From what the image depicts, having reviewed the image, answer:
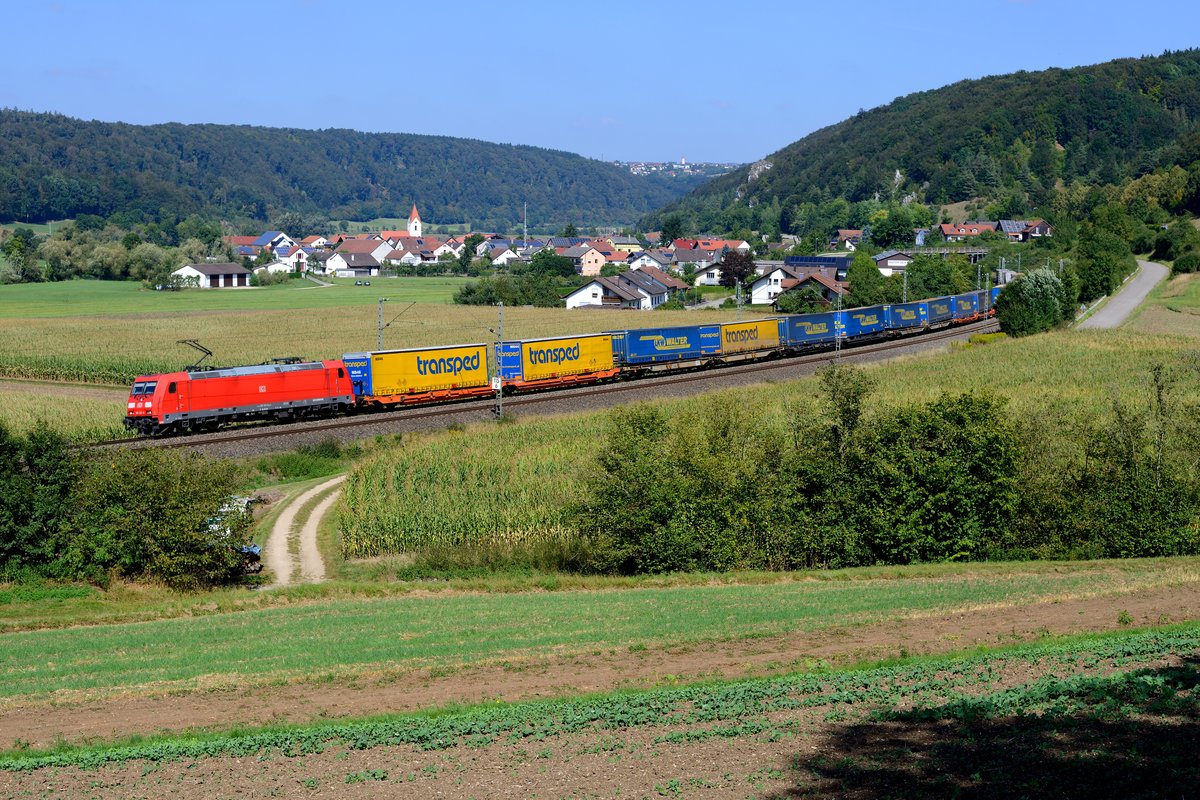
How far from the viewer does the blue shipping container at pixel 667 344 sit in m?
68.4

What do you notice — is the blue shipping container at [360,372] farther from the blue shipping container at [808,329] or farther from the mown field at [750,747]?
the mown field at [750,747]

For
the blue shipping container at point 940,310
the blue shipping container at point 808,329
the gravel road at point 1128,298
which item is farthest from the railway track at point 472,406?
the gravel road at point 1128,298

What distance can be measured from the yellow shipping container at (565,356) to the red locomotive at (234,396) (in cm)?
1106

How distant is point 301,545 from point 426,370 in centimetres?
2244

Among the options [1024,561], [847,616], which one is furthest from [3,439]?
[1024,561]

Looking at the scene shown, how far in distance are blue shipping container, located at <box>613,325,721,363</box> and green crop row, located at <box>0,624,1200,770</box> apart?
50999mm

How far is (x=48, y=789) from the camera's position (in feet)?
45.7

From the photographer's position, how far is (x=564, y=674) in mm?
19250

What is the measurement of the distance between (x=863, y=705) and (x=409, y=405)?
4429cm

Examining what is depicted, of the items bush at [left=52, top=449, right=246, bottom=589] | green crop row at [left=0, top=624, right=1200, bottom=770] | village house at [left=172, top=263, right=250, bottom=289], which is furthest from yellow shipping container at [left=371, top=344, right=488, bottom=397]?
village house at [left=172, top=263, right=250, bottom=289]

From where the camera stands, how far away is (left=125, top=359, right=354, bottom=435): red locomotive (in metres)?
48.9

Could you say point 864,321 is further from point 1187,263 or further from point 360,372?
point 1187,263

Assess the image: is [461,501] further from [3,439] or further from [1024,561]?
[1024,561]

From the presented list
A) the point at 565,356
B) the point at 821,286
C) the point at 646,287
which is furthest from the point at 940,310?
the point at 646,287
